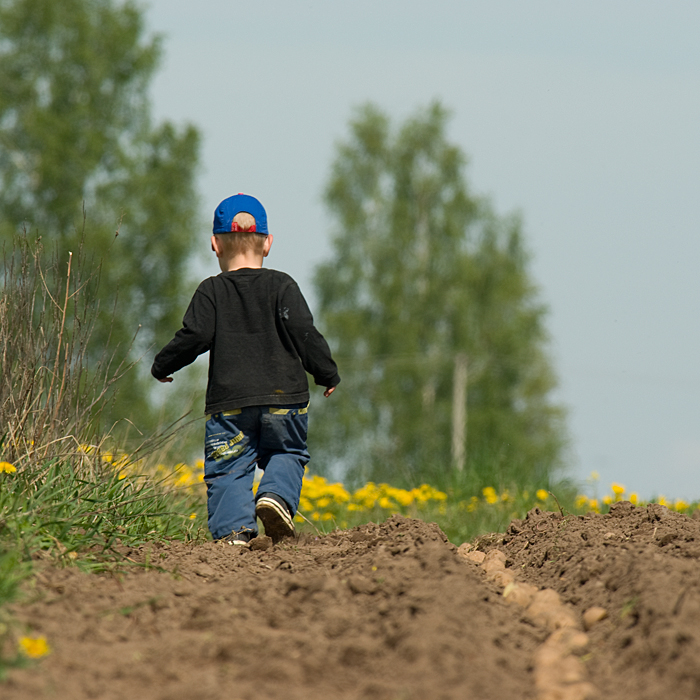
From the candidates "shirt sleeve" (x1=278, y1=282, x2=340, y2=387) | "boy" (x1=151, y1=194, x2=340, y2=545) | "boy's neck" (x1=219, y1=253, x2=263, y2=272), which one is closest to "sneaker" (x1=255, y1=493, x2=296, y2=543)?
"boy" (x1=151, y1=194, x2=340, y2=545)

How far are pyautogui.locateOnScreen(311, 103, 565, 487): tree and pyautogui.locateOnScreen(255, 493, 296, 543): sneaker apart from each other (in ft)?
53.4

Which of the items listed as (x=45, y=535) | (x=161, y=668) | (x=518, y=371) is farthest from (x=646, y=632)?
(x=518, y=371)

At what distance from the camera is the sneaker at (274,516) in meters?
4.32

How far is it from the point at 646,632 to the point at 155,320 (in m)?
16.2

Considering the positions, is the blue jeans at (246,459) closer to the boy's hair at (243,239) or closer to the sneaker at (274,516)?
the sneaker at (274,516)

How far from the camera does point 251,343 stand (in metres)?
4.64

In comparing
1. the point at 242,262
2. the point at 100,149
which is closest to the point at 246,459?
the point at 242,262

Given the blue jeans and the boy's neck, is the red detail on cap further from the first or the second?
the blue jeans

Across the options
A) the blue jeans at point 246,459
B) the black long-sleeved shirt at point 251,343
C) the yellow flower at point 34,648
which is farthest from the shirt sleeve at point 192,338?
the yellow flower at point 34,648

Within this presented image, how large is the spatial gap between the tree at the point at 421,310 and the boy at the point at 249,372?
1610 cm

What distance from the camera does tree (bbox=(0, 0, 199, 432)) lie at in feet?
59.8

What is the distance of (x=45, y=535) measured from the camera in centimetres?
324

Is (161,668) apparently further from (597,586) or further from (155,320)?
(155,320)

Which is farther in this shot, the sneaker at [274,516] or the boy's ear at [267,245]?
the boy's ear at [267,245]
